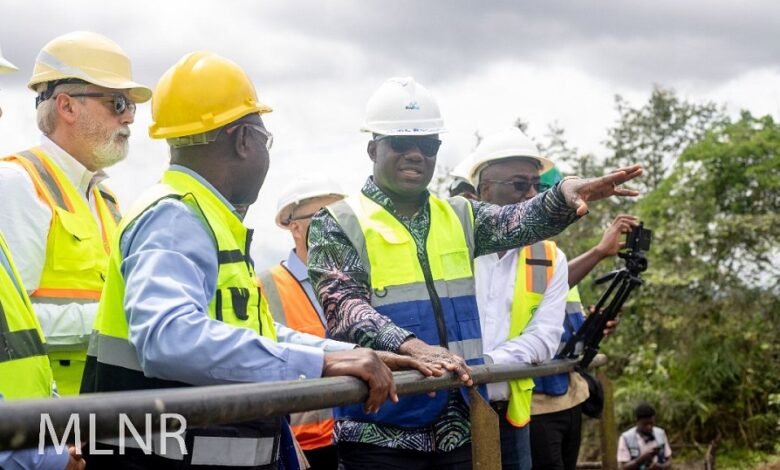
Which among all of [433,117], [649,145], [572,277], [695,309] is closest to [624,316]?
[695,309]

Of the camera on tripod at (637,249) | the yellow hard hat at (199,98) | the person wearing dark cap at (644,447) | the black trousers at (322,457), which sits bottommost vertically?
the person wearing dark cap at (644,447)

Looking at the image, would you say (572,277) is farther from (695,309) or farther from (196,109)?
(695,309)

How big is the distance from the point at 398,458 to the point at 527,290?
1.30 m

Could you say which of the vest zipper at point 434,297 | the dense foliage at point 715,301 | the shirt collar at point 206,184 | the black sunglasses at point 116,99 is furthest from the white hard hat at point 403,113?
the dense foliage at point 715,301

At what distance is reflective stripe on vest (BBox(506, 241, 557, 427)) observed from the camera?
14.3 ft

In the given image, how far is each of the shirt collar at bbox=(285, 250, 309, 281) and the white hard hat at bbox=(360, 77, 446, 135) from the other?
1.29 meters

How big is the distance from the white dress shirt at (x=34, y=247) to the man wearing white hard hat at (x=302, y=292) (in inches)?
47.7

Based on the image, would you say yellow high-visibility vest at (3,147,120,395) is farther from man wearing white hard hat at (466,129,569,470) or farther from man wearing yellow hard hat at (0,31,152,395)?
man wearing white hard hat at (466,129,569,470)

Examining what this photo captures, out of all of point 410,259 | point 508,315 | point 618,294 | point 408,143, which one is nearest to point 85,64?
point 408,143

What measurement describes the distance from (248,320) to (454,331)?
4.06ft

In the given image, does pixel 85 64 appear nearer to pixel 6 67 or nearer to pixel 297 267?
pixel 6 67

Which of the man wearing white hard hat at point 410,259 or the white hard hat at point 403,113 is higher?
the white hard hat at point 403,113

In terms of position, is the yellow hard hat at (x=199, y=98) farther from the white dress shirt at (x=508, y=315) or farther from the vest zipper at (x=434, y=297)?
the white dress shirt at (x=508, y=315)

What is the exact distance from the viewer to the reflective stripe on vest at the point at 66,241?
3.41 metres
